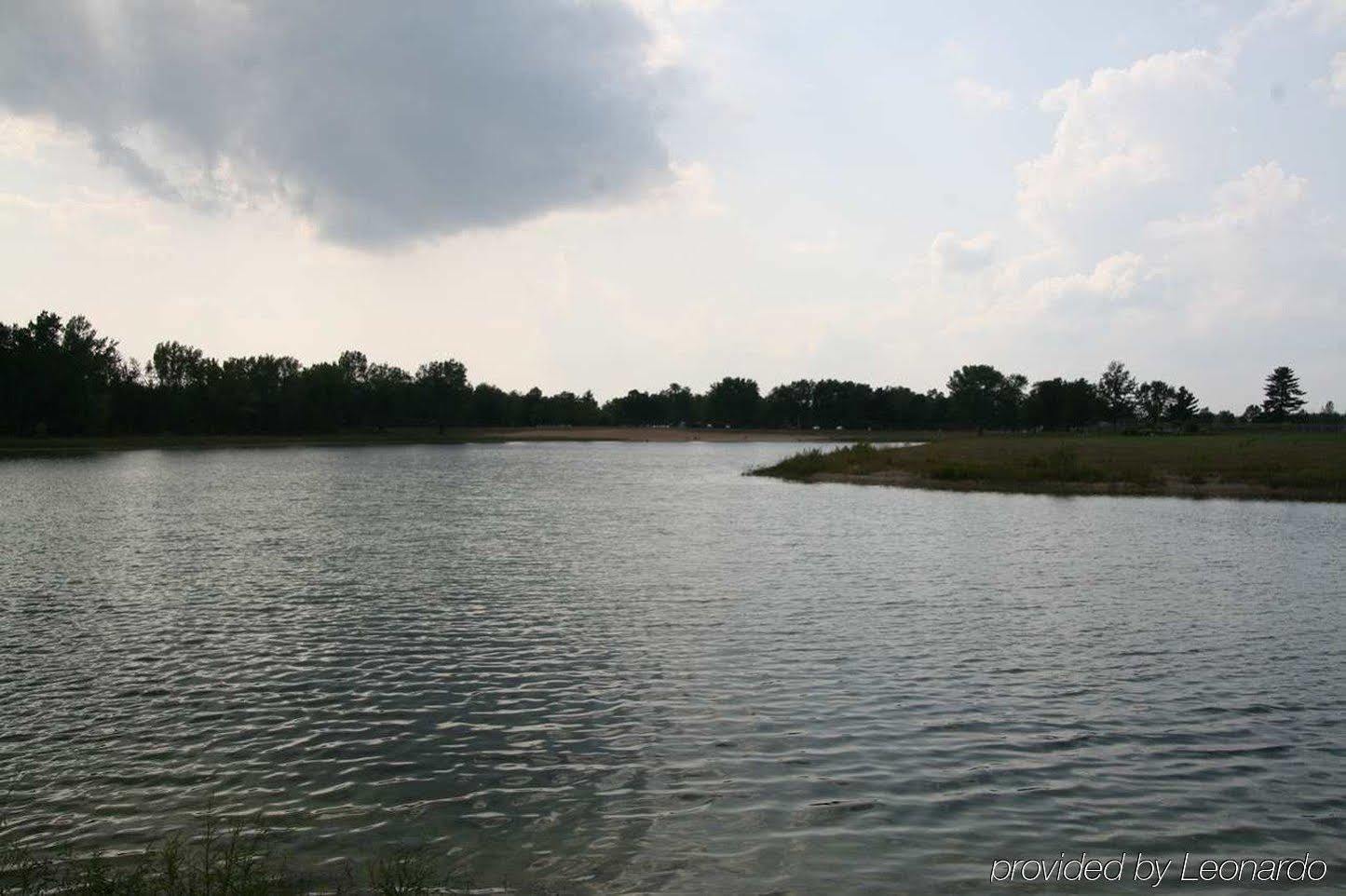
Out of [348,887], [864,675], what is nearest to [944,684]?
[864,675]

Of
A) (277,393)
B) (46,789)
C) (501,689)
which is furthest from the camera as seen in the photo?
(277,393)

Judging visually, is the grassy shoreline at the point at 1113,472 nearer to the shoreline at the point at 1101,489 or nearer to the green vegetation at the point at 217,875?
the shoreline at the point at 1101,489

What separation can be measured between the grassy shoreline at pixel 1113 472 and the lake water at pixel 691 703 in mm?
30516

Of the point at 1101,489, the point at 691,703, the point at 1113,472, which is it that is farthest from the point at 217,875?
the point at 1113,472

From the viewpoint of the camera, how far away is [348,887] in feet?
29.4

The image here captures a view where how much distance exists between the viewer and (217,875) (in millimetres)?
8727

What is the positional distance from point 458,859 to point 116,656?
12.2 metres

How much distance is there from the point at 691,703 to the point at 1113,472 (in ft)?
214

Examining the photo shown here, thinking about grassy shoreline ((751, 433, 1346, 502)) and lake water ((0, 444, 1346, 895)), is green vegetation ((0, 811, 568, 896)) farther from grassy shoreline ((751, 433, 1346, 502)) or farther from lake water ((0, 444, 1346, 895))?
grassy shoreline ((751, 433, 1346, 502))

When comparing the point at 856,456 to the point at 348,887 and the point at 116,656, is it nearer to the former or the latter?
the point at 116,656

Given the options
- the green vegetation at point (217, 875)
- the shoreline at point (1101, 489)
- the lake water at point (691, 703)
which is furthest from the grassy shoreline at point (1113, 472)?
the green vegetation at point (217, 875)

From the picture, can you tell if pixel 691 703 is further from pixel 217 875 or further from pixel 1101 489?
pixel 1101 489

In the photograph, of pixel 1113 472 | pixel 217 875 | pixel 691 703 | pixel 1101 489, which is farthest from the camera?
pixel 1113 472

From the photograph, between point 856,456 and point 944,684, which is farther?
point 856,456
